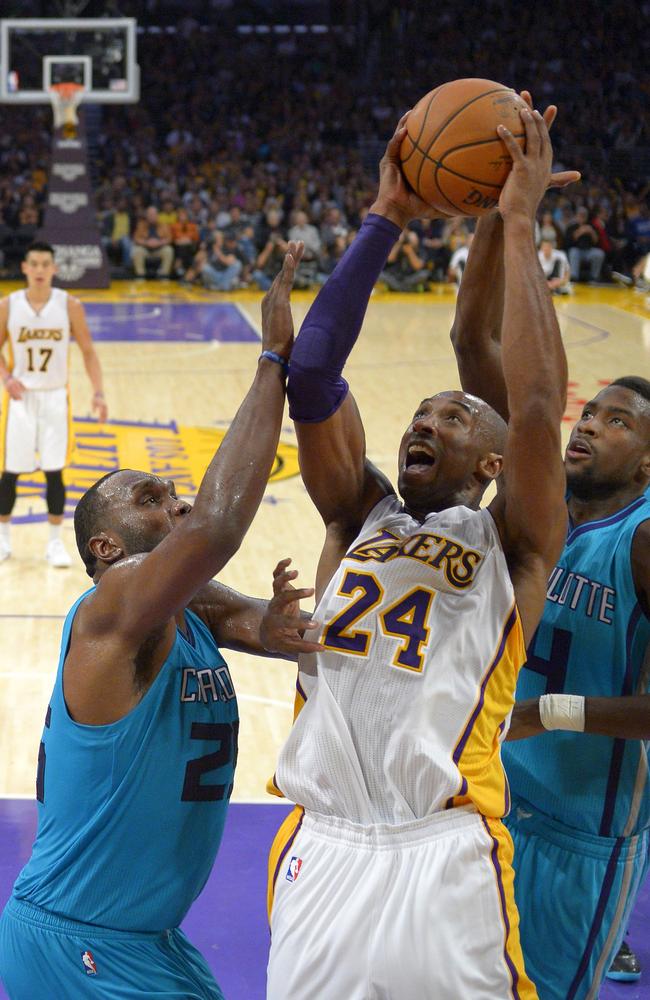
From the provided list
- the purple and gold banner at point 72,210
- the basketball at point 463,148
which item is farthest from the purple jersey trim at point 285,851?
the purple and gold banner at point 72,210

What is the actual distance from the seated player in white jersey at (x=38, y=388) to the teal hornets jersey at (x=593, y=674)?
5.68m

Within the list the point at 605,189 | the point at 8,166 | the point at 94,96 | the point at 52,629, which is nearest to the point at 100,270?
the point at 94,96

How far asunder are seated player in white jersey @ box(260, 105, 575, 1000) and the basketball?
0.18ft

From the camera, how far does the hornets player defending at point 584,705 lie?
3.26 m

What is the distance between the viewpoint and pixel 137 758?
285cm

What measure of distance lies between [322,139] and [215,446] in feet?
67.6

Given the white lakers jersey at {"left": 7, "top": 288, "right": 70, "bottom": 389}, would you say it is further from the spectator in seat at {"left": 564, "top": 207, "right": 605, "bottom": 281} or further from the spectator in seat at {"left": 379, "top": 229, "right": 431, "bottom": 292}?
the spectator in seat at {"left": 564, "top": 207, "right": 605, "bottom": 281}

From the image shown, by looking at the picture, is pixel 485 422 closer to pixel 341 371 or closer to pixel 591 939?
pixel 341 371

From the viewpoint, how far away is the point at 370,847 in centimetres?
260

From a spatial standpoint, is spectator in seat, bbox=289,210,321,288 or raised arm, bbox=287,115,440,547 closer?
raised arm, bbox=287,115,440,547

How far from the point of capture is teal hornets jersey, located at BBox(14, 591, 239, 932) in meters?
2.83

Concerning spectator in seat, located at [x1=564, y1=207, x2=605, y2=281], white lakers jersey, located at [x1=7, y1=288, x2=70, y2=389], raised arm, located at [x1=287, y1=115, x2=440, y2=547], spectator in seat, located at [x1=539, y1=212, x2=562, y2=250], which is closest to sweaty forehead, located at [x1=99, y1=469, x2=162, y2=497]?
raised arm, located at [x1=287, y1=115, x2=440, y2=547]

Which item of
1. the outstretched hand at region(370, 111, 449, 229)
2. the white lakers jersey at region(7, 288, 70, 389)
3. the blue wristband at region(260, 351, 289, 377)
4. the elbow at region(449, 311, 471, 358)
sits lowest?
the white lakers jersey at region(7, 288, 70, 389)

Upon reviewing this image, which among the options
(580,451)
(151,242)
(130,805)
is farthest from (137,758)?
(151,242)
